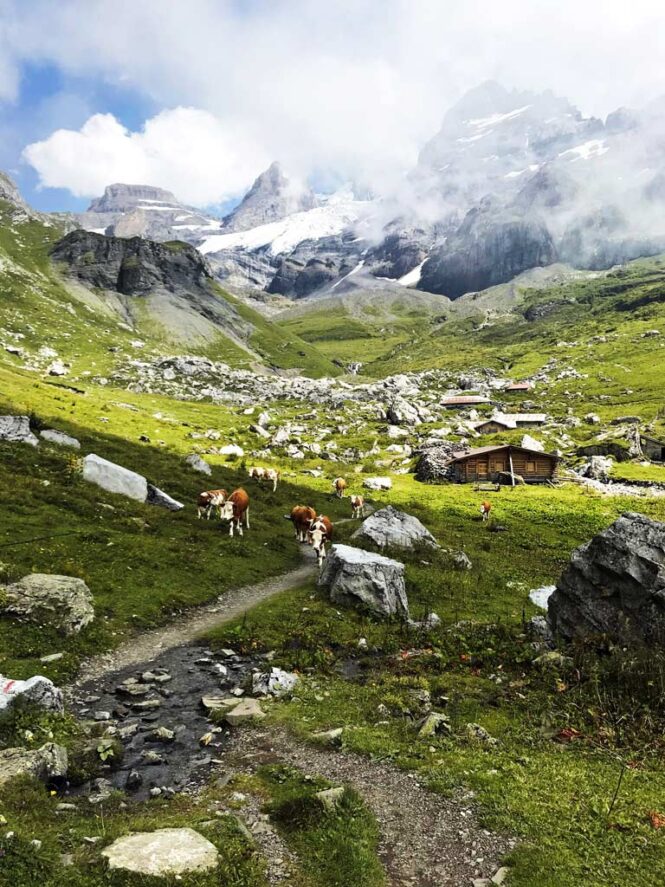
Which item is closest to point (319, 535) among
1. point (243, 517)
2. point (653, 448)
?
point (243, 517)

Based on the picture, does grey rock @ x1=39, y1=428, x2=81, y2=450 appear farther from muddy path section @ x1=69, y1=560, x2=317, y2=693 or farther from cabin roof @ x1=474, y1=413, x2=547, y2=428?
cabin roof @ x1=474, y1=413, x2=547, y2=428

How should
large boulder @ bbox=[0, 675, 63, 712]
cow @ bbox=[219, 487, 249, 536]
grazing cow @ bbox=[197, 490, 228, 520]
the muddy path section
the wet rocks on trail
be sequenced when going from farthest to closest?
grazing cow @ bbox=[197, 490, 228, 520] < cow @ bbox=[219, 487, 249, 536] < the muddy path section < large boulder @ bbox=[0, 675, 63, 712] < the wet rocks on trail

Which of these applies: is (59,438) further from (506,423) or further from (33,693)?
(506,423)

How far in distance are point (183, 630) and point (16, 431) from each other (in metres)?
23.7

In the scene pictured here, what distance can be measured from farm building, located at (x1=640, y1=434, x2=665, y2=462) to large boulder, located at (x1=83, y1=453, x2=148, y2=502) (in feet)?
332

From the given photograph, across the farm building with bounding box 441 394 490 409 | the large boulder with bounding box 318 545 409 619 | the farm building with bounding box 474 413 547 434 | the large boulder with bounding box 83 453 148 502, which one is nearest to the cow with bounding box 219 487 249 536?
the large boulder with bounding box 83 453 148 502

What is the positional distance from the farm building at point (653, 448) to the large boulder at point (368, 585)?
9676cm

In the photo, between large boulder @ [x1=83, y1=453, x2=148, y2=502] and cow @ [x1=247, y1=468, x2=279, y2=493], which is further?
cow @ [x1=247, y1=468, x2=279, y2=493]

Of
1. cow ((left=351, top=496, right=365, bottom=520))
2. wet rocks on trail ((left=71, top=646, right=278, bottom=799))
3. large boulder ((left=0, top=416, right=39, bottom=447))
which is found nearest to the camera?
wet rocks on trail ((left=71, top=646, right=278, bottom=799))

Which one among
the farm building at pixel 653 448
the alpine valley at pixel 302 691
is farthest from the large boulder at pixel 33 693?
the farm building at pixel 653 448

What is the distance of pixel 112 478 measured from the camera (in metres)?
33.1

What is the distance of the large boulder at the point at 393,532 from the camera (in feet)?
113

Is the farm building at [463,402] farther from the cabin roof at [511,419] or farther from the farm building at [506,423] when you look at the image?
the farm building at [506,423]

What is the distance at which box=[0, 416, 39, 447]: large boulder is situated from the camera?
35094 millimetres
